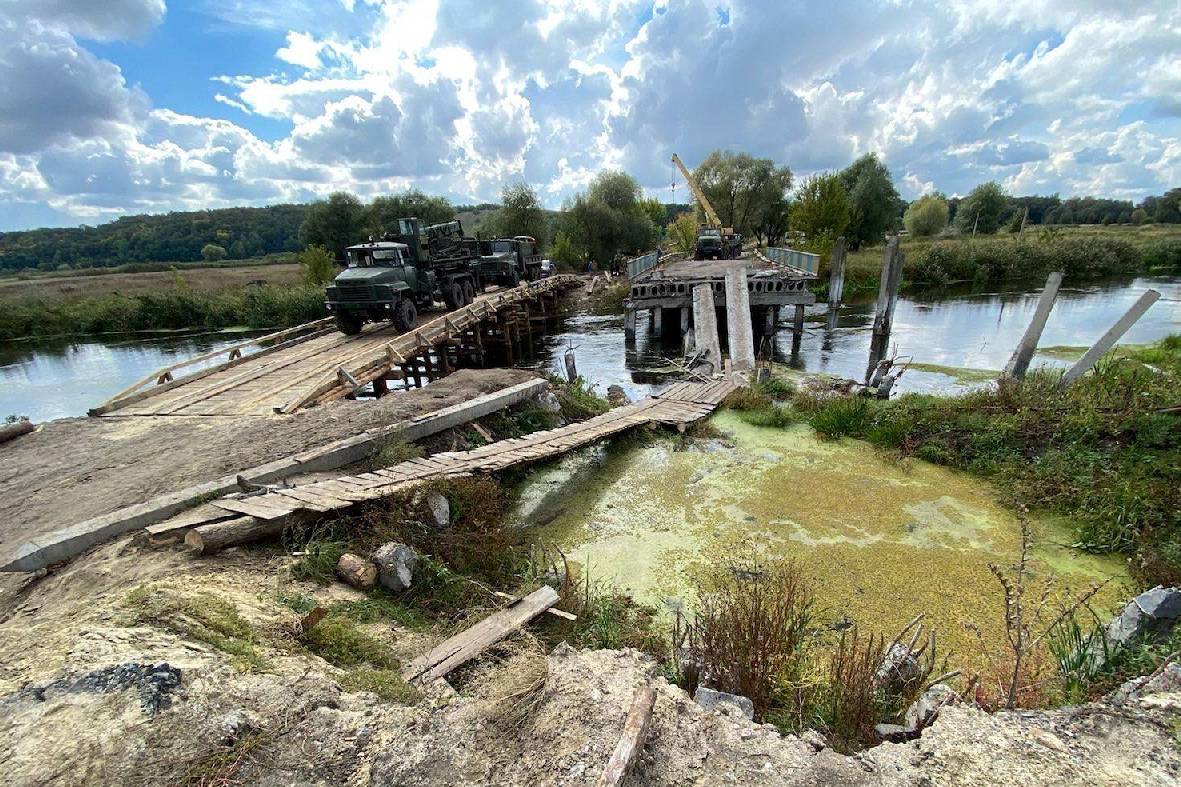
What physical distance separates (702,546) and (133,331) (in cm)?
3554

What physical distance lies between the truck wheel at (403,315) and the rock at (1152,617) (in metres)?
14.1

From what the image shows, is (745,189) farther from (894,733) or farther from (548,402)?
(894,733)

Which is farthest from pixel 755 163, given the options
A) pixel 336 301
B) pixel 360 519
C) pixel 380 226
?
pixel 360 519

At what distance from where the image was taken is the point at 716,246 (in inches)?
1054

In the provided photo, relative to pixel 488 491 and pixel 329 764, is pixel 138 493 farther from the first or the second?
pixel 329 764

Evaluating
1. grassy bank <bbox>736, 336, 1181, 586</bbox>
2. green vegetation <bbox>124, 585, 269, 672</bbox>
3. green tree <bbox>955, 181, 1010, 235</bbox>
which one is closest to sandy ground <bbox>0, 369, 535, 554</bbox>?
green vegetation <bbox>124, 585, 269, 672</bbox>

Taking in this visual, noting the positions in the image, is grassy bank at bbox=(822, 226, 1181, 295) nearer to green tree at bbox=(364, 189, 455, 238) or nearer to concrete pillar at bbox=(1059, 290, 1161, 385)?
concrete pillar at bbox=(1059, 290, 1161, 385)

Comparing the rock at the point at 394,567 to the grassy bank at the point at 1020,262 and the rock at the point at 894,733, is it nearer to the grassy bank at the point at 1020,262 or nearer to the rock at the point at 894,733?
the rock at the point at 894,733

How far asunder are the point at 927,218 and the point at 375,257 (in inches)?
2323

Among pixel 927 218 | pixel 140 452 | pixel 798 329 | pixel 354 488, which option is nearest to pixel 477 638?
pixel 354 488

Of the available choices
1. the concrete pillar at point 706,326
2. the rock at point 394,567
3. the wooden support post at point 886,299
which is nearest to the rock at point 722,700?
the rock at point 394,567

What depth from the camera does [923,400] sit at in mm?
8953

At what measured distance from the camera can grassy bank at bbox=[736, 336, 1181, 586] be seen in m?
5.39

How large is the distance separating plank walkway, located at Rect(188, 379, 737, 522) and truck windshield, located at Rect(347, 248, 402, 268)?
9.01 meters
